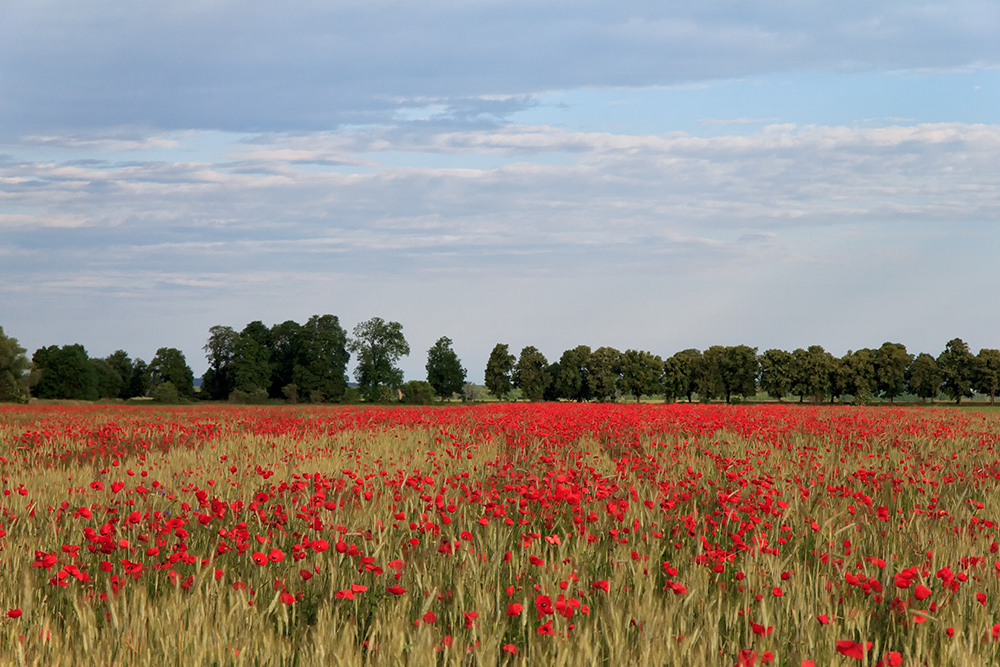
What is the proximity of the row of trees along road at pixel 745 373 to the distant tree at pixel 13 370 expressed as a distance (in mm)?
50705

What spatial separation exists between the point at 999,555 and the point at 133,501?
289 inches

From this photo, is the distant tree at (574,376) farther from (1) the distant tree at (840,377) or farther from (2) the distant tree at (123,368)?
Answer: (2) the distant tree at (123,368)

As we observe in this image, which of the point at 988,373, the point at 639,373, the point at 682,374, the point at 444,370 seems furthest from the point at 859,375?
the point at 444,370

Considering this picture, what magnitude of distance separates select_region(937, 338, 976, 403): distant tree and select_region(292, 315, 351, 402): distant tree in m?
73.0

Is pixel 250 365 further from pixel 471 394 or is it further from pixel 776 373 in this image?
pixel 776 373

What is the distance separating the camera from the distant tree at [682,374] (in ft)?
313

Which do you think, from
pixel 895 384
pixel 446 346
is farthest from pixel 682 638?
pixel 895 384

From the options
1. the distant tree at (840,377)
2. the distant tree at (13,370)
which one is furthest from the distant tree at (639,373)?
the distant tree at (13,370)

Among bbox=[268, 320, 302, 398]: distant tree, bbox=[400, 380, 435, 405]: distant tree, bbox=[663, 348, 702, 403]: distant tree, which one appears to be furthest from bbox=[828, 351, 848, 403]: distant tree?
bbox=[268, 320, 302, 398]: distant tree

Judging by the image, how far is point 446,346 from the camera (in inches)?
3777

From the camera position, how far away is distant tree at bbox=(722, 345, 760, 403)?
94750mm

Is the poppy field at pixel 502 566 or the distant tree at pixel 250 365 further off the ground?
the distant tree at pixel 250 365

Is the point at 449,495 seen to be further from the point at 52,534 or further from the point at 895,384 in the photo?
the point at 895,384

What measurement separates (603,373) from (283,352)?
1608 inches
